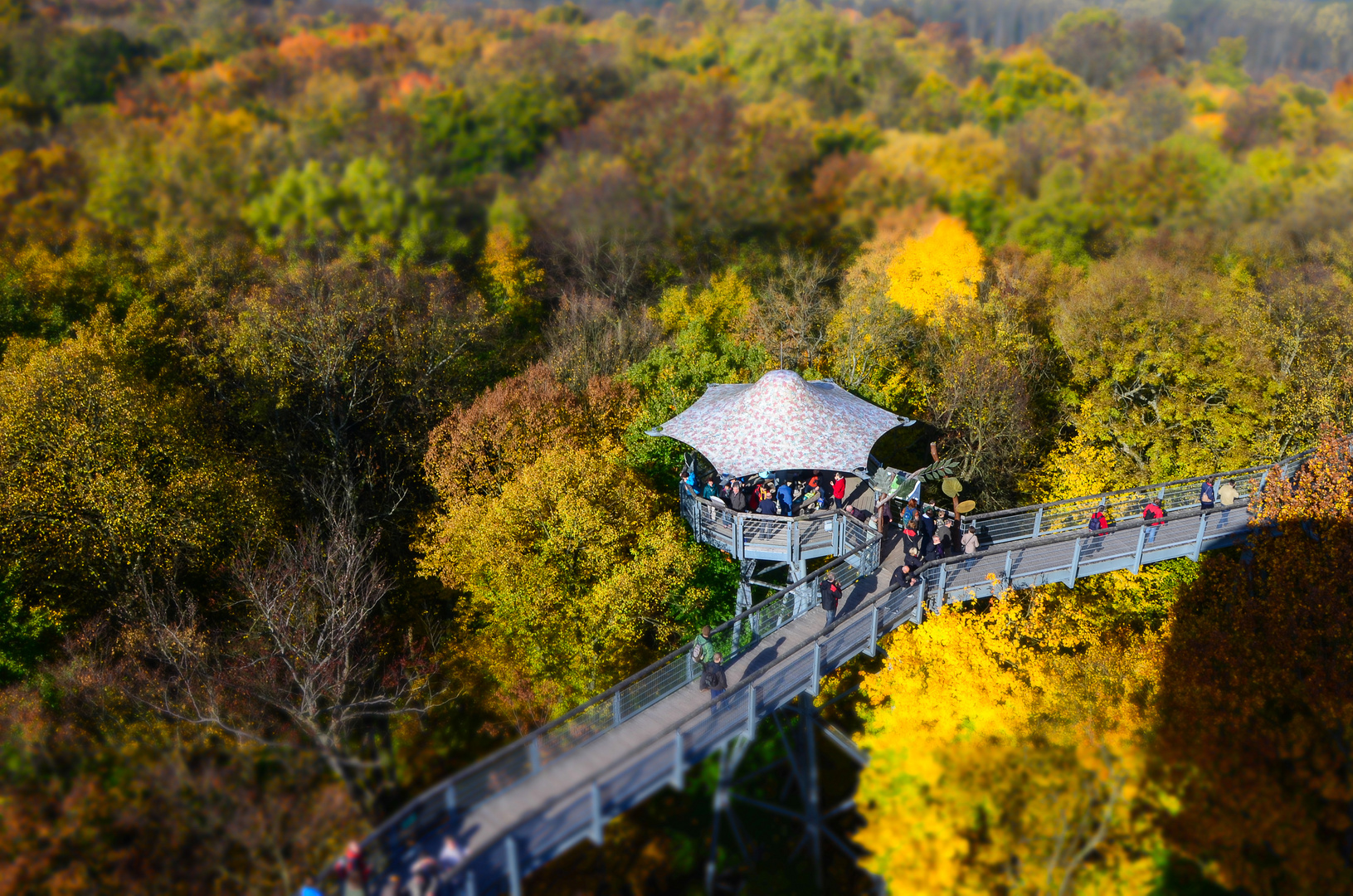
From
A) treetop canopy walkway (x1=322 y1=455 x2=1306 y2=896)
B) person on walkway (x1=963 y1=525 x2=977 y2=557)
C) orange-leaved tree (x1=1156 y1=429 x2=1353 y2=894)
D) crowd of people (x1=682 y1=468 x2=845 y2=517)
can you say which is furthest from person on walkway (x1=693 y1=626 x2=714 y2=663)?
orange-leaved tree (x1=1156 y1=429 x2=1353 y2=894)

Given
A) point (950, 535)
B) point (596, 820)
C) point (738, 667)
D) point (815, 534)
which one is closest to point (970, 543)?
point (950, 535)

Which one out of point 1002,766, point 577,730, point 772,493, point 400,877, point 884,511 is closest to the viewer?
point 400,877

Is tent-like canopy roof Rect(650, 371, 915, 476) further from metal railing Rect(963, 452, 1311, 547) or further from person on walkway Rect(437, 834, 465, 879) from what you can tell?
person on walkway Rect(437, 834, 465, 879)

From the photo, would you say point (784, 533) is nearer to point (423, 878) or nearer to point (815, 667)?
point (815, 667)

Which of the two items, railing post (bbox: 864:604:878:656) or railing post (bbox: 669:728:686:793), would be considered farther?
railing post (bbox: 864:604:878:656)

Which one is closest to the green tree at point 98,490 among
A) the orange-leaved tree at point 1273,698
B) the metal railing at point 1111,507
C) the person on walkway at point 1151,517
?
the metal railing at point 1111,507

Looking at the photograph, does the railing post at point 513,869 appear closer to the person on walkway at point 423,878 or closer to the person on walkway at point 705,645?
the person on walkway at point 423,878
